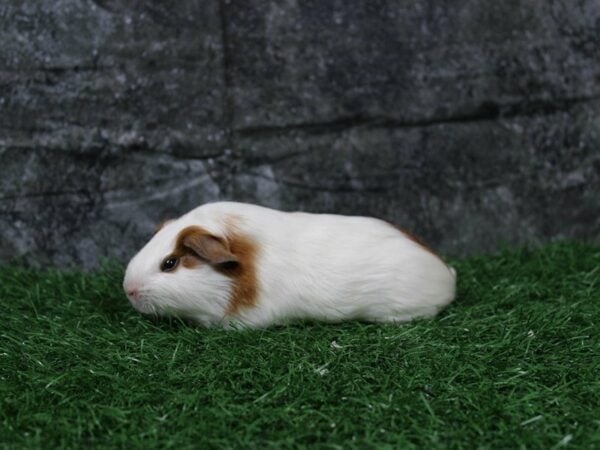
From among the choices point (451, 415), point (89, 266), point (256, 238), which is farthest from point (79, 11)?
point (451, 415)

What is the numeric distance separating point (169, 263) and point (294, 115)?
128cm

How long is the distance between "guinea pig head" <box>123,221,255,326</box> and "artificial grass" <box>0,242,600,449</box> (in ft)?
0.35

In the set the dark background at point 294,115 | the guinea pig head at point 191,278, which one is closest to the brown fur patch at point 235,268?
the guinea pig head at point 191,278

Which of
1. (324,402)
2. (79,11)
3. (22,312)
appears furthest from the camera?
(79,11)

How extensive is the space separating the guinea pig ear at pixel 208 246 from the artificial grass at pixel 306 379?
28 centimetres

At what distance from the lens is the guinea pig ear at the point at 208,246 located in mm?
3066

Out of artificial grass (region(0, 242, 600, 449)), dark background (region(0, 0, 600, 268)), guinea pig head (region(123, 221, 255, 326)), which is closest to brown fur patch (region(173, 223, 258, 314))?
guinea pig head (region(123, 221, 255, 326))

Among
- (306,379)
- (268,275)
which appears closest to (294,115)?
(268,275)

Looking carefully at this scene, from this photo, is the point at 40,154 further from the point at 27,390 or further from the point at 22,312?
A: the point at 27,390

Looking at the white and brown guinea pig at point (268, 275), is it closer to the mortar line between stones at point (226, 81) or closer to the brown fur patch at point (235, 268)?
the brown fur patch at point (235, 268)

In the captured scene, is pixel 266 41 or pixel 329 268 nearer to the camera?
pixel 329 268

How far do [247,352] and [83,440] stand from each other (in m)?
0.72

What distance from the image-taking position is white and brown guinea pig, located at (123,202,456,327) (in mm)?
3137

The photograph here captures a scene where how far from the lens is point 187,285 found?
312cm
